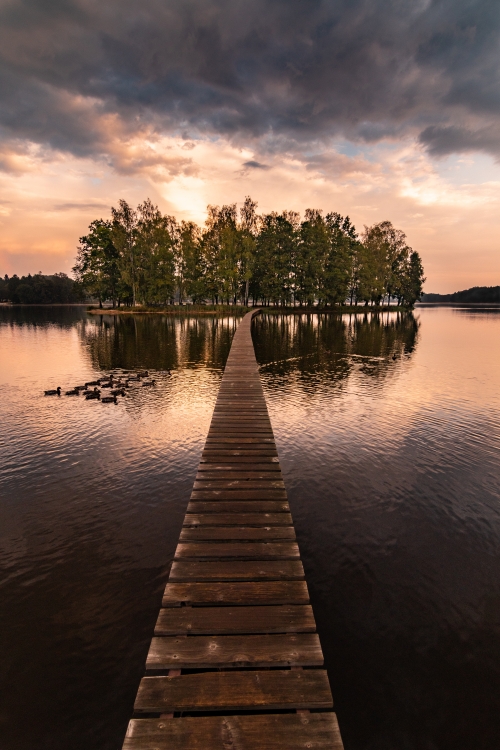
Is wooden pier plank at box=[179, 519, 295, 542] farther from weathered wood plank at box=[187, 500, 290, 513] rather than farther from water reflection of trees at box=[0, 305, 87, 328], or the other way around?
water reflection of trees at box=[0, 305, 87, 328]

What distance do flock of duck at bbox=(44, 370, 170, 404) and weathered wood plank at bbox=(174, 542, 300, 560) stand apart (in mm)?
17830

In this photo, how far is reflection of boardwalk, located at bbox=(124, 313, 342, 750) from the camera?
412cm

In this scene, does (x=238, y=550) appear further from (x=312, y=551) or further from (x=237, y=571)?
(x=312, y=551)

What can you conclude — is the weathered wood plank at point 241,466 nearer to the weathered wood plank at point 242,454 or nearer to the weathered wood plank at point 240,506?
the weathered wood plank at point 242,454

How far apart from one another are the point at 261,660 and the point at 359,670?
352 centimetres

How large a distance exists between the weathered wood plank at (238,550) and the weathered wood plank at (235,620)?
4.18 ft

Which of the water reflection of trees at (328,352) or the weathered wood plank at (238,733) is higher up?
the water reflection of trees at (328,352)

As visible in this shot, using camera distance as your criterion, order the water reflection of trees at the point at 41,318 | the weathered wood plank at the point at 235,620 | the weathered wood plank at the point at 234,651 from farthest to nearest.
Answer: the water reflection of trees at the point at 41,318
the weathered wood plank at the point at 235,620
the weathered wood plank at the point at 234,651

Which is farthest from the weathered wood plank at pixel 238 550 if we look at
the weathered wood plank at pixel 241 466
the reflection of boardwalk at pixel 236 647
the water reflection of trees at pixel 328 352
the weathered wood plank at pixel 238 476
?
the water reflection of trees at pixel 328 352

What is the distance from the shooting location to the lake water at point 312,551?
6.38 metres

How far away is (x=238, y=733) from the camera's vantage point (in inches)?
162

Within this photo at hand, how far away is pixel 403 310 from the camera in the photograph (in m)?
145

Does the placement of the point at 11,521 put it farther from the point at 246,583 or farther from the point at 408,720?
the point at 408,720

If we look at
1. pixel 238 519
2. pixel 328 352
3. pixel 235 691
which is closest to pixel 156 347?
pixel 328 352
